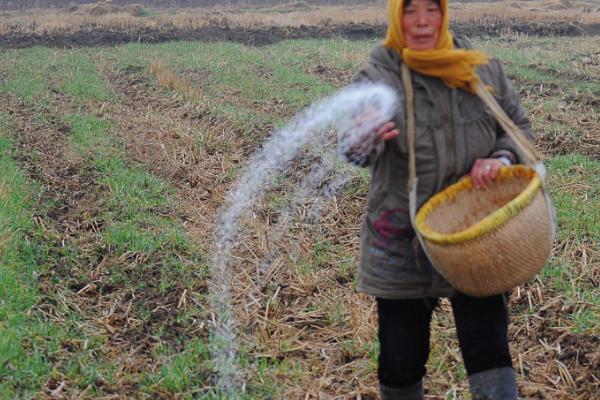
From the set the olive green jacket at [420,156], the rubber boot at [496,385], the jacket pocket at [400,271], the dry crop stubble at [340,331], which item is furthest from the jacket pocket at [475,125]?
the dry crop stubble at [340,331]

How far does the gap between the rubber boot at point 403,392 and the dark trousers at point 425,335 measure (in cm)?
2

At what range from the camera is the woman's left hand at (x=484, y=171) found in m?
2.38

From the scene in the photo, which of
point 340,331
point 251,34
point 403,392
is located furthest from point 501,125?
point 251,34

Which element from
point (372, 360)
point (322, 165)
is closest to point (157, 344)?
point (372, 360)

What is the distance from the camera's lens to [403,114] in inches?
93.4

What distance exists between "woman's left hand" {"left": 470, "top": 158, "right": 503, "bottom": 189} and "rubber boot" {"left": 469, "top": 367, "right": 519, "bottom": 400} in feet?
1.99

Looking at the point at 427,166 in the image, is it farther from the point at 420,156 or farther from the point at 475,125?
the point at 475,125

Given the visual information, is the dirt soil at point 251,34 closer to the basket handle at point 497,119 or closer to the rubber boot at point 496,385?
the basket handle at point 497,119

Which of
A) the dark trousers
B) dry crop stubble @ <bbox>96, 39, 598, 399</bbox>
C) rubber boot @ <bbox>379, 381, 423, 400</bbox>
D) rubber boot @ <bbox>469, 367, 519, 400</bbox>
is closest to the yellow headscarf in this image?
the dark trousers

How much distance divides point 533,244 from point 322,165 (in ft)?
14.2

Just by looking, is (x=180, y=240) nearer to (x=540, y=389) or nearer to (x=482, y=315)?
(x=540, y=389)

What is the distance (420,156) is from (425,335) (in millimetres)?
616

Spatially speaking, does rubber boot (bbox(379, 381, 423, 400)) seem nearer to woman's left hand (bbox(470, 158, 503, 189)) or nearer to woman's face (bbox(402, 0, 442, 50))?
woman's left hand (bbox(470, 158, 503, 189))

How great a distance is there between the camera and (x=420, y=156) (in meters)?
2.38
